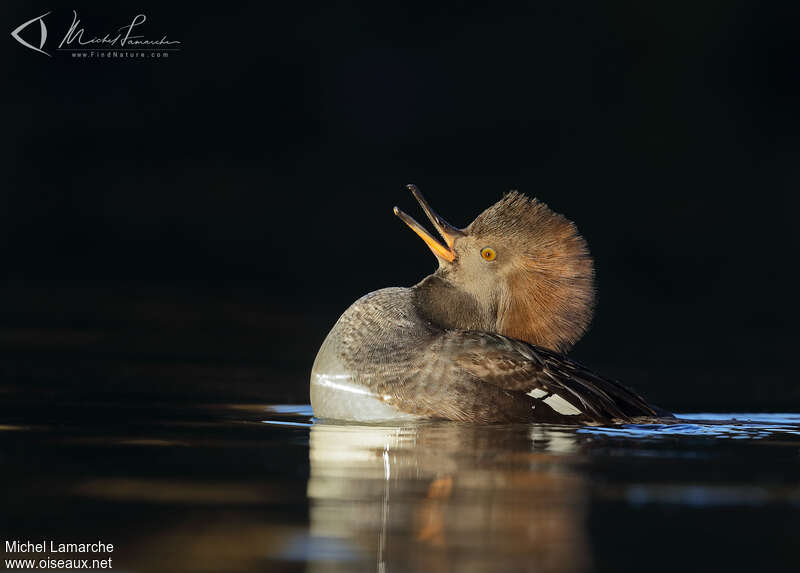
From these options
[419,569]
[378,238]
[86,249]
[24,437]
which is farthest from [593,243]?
[419,569]

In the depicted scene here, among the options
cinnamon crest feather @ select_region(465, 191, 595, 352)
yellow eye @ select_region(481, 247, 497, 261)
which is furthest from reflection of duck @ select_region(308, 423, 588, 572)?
yellow eye @ select_region(481, 247, 497, 261)

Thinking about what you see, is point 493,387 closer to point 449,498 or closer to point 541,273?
point 541,273

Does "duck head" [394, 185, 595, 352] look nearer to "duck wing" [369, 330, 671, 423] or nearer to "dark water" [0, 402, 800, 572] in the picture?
"duck wing" [369, 330, 671, 423]

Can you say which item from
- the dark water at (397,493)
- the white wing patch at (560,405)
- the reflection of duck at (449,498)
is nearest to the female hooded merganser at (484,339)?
the white wing patch at (560,405)

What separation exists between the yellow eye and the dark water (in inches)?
50.4

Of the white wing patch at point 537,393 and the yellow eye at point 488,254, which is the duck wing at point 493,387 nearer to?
the white wing patch at point 537,393

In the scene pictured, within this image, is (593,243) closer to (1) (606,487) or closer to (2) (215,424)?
(2) (215,424)

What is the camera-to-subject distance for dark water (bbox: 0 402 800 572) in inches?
221

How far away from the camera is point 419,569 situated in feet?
17.6

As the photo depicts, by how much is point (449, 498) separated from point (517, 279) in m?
3.38

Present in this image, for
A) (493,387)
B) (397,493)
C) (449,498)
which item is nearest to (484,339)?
(493,387)

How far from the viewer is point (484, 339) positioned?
9391 millimetres

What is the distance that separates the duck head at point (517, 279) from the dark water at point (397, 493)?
0.94 metres

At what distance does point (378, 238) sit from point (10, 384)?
37.7 ft
